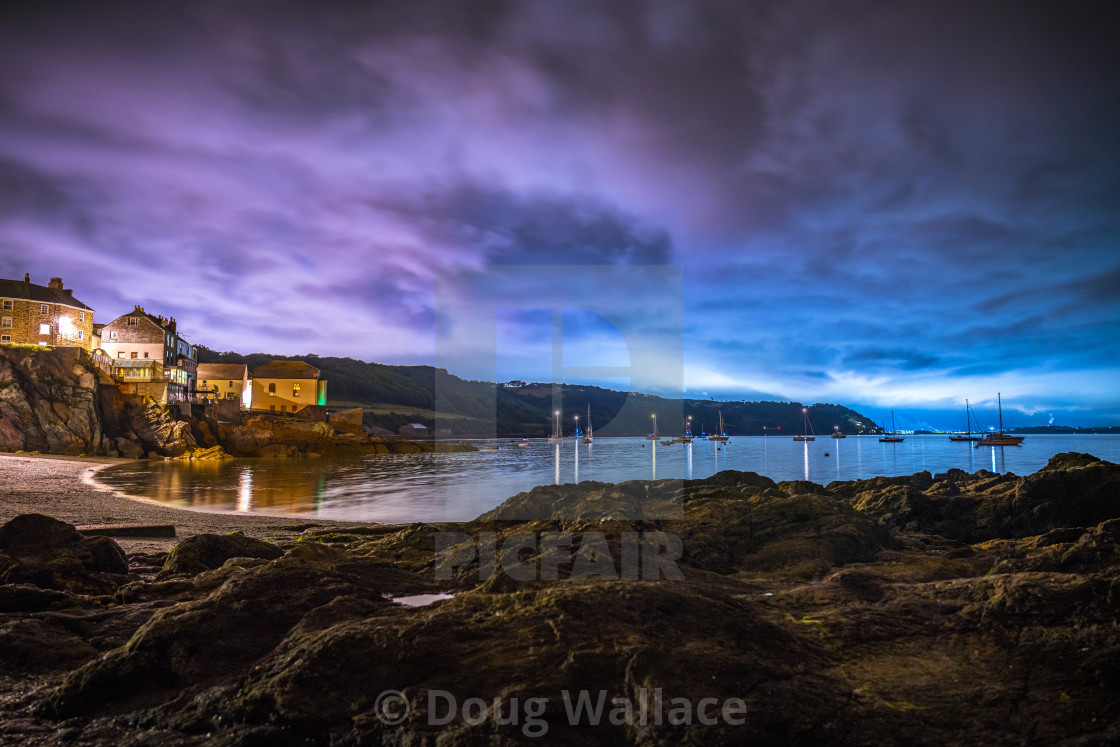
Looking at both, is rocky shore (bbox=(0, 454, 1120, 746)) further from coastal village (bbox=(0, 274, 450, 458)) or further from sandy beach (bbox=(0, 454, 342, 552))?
coastal village (bbox=(0, 274, 450, 458))

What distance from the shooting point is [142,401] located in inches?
2055

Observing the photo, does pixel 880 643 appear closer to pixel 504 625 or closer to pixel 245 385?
pixel 504 625

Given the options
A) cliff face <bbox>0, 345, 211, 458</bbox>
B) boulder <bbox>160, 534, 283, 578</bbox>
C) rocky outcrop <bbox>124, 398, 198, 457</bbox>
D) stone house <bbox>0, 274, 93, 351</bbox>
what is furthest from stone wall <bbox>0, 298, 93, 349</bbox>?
boulder <bbox>160, 534, 283, 578</bbox>

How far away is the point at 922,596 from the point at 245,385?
83823mm

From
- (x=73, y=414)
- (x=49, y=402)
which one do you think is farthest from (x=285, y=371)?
(x=49, y=402)

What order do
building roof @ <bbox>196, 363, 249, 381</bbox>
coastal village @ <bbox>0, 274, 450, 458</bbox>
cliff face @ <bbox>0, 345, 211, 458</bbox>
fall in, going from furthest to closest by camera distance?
building roof @ <bbox>196, 363, 249, 381</bbox> < coastal village @ <bbox>0, 274, 450, 458</bbox> < cliff face @ <bbox>0, 345, 211, 458</bbox>

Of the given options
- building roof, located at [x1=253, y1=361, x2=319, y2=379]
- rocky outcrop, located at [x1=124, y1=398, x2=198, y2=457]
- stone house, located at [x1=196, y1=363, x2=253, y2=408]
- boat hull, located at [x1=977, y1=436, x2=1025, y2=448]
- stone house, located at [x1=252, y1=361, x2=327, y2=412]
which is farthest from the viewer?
boat hull, located at [x1=977, y1=436, x2=1025, y2=448]

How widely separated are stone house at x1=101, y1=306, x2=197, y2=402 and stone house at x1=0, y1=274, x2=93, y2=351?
95.7 inches

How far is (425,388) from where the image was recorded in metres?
160

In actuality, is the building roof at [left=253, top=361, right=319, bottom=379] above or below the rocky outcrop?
above

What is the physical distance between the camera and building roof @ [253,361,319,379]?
255 ft

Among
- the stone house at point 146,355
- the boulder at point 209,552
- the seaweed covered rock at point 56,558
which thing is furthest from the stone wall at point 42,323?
the boulder at point 209,552

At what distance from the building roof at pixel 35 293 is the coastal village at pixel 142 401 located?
10 centimetres

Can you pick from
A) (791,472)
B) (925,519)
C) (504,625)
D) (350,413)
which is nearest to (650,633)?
(504,625)
